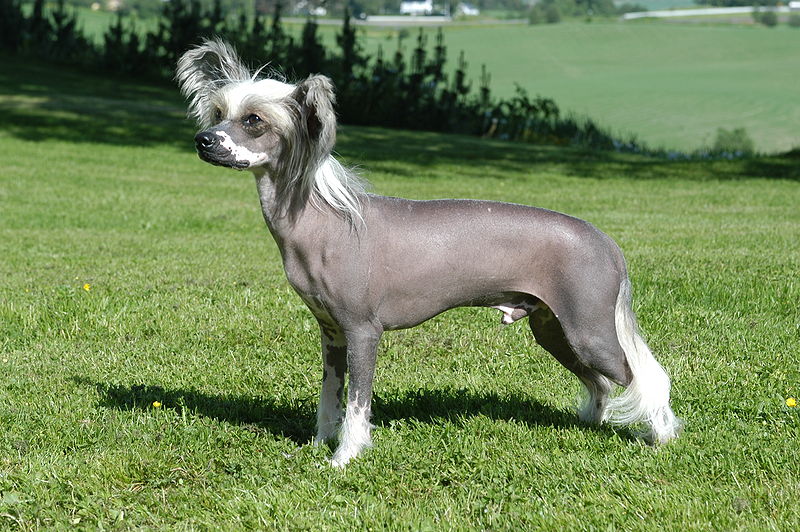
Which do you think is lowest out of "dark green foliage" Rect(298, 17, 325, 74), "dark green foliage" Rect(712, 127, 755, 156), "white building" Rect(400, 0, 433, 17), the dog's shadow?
the dog's shadow

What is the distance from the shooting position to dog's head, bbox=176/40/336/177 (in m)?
3.77

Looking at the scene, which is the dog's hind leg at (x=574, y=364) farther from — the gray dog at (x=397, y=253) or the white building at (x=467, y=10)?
the white building at (x=467, y=10)

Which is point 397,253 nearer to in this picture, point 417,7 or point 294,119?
point 294,119

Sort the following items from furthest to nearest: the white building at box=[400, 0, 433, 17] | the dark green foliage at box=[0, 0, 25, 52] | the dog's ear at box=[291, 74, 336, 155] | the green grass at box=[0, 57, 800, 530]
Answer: the white building at box=[400, 0, 433, 17], the dark green foliage at box=[0, 0, 25, 52], the green grass at box=[0, 57, 800, 530], the dog's ear at box=[291, 74, 336, 155]

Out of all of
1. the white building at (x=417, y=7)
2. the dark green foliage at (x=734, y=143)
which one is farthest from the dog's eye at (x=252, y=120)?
the white building at (x=417, y=7)

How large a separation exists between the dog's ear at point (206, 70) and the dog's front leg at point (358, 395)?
1.19 metres

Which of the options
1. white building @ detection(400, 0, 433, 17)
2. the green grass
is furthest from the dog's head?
white building @ detection(400, 0, 433, 17)

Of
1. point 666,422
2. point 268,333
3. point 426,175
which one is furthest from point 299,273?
point 426,175

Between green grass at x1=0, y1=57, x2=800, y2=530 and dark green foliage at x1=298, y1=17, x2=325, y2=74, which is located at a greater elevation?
dark green foliage at x1=298, y1=17, x2=325, y2=74

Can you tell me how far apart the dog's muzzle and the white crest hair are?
209 mm

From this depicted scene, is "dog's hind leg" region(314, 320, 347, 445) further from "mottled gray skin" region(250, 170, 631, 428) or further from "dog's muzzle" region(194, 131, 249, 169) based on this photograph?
"dog's muzzle" region(194, 131, 249, 169)

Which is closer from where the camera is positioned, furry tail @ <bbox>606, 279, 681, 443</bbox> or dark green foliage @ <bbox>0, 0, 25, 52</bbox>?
furry tail @ <bbox>606, 279, 681, 443</bbox>

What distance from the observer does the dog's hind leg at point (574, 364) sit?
4.47m

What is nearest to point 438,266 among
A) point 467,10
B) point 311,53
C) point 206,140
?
point 206,140
